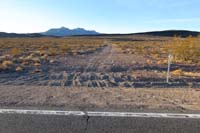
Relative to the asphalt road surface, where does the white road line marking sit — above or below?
below

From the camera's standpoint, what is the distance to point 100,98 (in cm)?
825

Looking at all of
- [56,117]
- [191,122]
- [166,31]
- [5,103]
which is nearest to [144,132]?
[191,122]

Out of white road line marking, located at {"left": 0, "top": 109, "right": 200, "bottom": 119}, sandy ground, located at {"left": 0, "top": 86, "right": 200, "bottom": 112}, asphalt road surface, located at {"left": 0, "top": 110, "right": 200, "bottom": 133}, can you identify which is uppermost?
asphalt road surface, located at {"left": 0, "top": 110, "right": 200, "bottom": 133}

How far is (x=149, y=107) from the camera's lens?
7.16 metres

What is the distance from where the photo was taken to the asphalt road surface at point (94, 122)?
207 inches

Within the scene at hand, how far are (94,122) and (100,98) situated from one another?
253cm

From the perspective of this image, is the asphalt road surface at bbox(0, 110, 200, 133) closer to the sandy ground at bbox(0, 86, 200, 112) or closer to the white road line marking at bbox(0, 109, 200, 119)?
the white road line marking at bbox(0, 109, 200, 119)

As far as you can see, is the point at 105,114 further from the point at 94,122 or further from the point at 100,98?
the point at 100,98

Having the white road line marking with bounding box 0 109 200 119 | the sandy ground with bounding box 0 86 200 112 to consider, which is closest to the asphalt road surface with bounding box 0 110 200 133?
the white road line marking with bounding box 0 109 200 119

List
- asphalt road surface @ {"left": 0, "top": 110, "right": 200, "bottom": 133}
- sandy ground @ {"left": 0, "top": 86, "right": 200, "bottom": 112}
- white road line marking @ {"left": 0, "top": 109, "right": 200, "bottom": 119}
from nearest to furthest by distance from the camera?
asphalt road surface @ {"left": 0, "top": 110, "right": 200, "bottom": 133}, white road line marking @ {"left": 0, "top": 109, "right": 200, "bottom": 119}, sandy ground @ {"left": 0, "top": 86, "right": 200, "bottom": 112}

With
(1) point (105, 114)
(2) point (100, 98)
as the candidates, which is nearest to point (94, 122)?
(1) point (105, 114)

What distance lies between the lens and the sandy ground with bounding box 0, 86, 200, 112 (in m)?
7.27

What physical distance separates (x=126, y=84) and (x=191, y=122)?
232 inches

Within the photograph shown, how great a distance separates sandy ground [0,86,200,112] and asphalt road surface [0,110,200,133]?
0.86 metres
